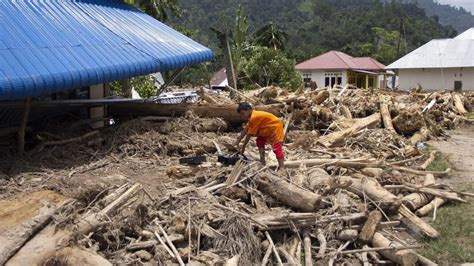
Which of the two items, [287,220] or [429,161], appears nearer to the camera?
[287,220]

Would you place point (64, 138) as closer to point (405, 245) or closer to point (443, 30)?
point (405, 245)

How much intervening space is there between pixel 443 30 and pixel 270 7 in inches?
1766

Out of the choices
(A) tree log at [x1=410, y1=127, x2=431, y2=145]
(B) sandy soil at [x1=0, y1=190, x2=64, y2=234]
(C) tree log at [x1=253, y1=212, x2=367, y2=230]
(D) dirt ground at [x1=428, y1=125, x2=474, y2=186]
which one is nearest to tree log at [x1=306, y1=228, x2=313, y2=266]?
(C) tree log at [x1=253, y1=212, x2=367, y2=230]

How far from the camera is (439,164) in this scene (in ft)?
38.7

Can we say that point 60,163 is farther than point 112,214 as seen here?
Yes

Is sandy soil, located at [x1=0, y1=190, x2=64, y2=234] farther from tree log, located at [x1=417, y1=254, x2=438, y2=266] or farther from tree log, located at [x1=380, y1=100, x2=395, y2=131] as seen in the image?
tree log, located at [x1=380, y1=100, x2=395, y2=131]

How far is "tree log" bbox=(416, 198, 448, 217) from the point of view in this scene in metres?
8.20

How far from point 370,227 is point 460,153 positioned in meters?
7.88

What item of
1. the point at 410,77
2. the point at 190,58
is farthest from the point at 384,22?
the point at 190,58

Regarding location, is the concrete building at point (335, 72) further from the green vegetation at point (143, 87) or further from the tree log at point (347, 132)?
the tree log at point (347, 132)

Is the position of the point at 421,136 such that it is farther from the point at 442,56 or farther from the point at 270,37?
the point at 270,37

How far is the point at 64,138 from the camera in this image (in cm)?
1045

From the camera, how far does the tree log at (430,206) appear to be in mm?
8203

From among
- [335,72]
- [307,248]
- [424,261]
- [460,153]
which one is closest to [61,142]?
[307,248]
